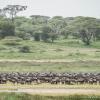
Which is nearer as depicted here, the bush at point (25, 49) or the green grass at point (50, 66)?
the green grass at point (50, 66)

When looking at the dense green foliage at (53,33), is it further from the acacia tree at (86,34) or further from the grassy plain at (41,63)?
the grassy plain at (41,63)

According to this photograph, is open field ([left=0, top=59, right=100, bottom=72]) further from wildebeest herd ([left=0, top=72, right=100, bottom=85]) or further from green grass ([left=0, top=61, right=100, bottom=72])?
wildebeest herd ([left=0, top=72, right=100, bottom=85])

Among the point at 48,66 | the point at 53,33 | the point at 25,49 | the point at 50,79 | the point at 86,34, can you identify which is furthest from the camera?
the point at 53,33

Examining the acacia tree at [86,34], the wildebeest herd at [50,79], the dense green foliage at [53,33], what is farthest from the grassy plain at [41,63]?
the acacia tree at [86,34]

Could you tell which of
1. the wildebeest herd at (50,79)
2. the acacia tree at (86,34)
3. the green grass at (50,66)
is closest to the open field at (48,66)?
the green grass at (50,66)

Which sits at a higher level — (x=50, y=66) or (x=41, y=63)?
(x=41, y=63)

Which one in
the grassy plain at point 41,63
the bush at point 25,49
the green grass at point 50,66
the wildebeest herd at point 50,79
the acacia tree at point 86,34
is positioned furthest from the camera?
the acacia tree at point 86,34

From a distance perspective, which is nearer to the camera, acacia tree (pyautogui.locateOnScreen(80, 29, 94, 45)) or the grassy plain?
the grassy plain

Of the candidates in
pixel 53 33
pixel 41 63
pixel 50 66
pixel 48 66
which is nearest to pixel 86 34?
pixel 53 33

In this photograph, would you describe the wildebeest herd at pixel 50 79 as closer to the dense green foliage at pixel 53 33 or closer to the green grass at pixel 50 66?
the green grass at pixel 50 66

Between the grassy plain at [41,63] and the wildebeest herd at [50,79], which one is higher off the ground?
the wildebeest herd at [50,79]

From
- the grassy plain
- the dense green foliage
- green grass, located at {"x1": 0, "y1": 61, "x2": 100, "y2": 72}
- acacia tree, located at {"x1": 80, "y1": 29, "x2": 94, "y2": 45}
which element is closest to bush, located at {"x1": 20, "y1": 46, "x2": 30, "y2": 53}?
the grassy plain

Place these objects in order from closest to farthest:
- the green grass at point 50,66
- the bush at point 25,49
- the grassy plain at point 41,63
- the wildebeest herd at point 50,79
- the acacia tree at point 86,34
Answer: the wildebeest herd at point 50,79
the green grass at point 50,66
the grassy plain at point 41,63
the bush at point 25,49
the acacia tree at point 86,34

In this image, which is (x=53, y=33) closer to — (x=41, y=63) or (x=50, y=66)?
(x=41, y=63)
